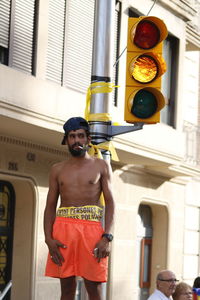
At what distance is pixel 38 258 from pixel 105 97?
8.80 metres

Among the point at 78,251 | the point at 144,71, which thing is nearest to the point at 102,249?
the point at 78,251

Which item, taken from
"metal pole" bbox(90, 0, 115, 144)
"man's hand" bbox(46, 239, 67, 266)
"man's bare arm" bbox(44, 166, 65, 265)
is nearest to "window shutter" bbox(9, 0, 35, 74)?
"metal pole" bbox(90, 0, 115, 144)

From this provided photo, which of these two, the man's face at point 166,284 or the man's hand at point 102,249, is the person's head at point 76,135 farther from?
the man's face at point 166,284

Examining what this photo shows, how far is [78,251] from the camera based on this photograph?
721cm

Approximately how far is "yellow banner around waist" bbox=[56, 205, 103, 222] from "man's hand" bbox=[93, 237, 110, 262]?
22cm

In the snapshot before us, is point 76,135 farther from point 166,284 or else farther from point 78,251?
point 166,284

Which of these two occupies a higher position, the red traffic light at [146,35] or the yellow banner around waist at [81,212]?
the red traffic light at [146,35]

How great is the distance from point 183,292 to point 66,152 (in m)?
5.46

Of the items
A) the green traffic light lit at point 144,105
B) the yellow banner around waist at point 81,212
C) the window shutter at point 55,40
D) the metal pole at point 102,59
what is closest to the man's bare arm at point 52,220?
the yellow banner around waist at point 81,212

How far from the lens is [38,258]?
1719 cm

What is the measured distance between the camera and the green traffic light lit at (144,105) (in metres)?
8.73

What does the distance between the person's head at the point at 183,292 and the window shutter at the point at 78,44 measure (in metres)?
4.76

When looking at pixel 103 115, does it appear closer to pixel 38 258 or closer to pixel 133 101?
pixel 133 101

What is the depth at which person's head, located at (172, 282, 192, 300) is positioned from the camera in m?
13.5
